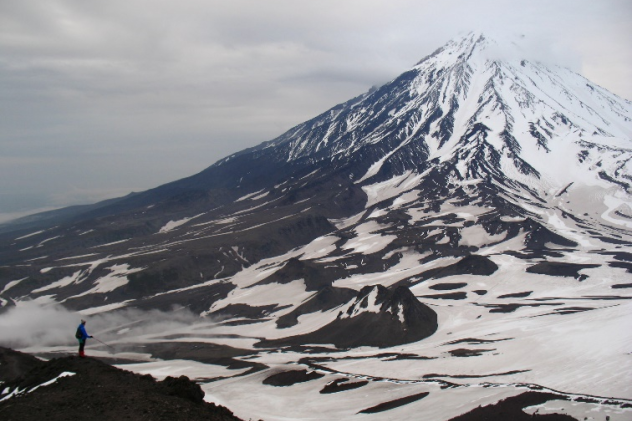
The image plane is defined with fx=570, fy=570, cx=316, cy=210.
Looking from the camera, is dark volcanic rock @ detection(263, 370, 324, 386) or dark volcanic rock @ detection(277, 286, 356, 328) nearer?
dark volcanic rock @ detection(263, 370, 324, 386)

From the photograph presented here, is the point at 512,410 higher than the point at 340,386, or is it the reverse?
the point at 512,410

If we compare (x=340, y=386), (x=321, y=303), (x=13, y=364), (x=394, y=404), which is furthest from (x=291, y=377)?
(x=321, y=303)

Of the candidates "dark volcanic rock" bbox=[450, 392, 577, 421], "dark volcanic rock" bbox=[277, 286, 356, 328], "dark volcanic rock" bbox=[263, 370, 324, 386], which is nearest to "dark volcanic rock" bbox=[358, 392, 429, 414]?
"dark volcanic rock" bbox=[450, 392, 577, 421]

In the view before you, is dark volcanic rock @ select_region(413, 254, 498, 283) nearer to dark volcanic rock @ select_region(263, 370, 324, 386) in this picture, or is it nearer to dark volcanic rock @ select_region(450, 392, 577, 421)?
dark volcanic rock @ select_region(263, 370, 324, 386)

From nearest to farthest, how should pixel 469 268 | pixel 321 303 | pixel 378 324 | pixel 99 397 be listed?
pixel 99 397 < pixel 378 324 < pixel 321 303 < pixel 469 268

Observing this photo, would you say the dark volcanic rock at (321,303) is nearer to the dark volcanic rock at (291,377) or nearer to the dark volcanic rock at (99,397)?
the dark volcanic rock at (291,377)

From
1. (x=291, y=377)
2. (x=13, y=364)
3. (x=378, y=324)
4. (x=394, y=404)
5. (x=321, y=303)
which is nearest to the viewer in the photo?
(x=13, y=364)

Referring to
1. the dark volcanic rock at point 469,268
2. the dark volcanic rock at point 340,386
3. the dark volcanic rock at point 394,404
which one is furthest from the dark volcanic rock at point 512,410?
the dark volcanic rock at point 469,268

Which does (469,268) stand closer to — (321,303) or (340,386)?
(321,303)

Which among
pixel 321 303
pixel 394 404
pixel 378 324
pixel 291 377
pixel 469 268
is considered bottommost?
pixel 469 268
